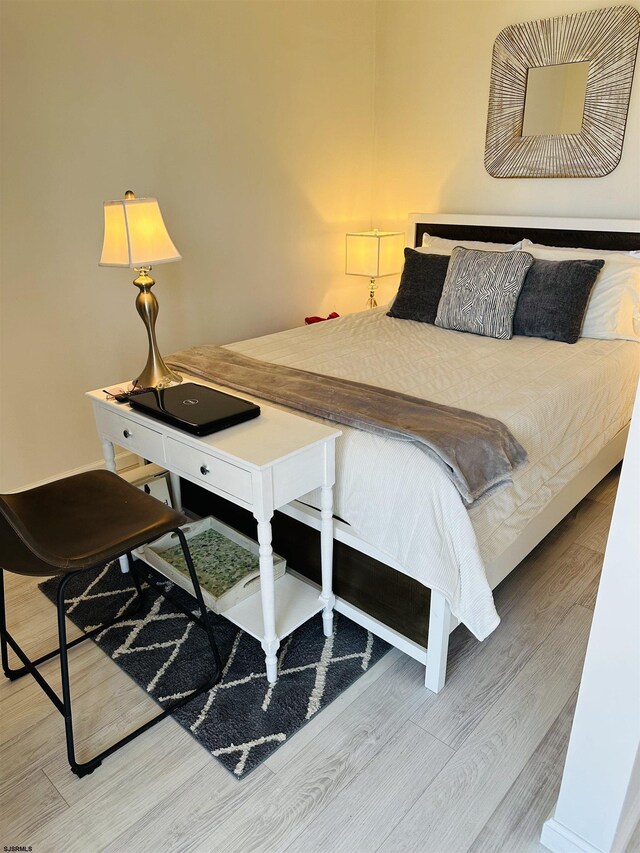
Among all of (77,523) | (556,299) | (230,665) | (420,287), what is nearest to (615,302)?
(556,299)

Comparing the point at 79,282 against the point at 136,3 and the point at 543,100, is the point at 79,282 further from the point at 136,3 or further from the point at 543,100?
the point at 543,100

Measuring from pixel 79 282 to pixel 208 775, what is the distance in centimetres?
219

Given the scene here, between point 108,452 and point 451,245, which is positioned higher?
point 451,245

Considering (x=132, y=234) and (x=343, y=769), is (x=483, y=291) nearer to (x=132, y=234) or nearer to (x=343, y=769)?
(x=132, y=234)

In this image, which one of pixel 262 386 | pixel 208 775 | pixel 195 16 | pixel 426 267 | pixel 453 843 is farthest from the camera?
pixel 426 267

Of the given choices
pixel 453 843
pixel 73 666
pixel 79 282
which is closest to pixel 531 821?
pixel 453 843

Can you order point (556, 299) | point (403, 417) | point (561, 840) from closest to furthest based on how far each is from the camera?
point (561, 840) < point (403, 417) < point (556, 299)

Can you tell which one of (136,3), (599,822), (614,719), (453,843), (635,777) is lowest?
(453,843)

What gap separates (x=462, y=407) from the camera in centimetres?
192

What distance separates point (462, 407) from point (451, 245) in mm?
1699

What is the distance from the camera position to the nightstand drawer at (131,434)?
5.88 feet

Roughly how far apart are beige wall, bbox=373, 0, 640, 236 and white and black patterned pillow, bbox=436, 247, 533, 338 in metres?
0.71

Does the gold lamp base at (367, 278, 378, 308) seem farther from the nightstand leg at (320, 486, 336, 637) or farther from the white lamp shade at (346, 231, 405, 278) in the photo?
the nightstand leg at (320, 486, 336, 637)

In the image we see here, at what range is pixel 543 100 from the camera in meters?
3.12
